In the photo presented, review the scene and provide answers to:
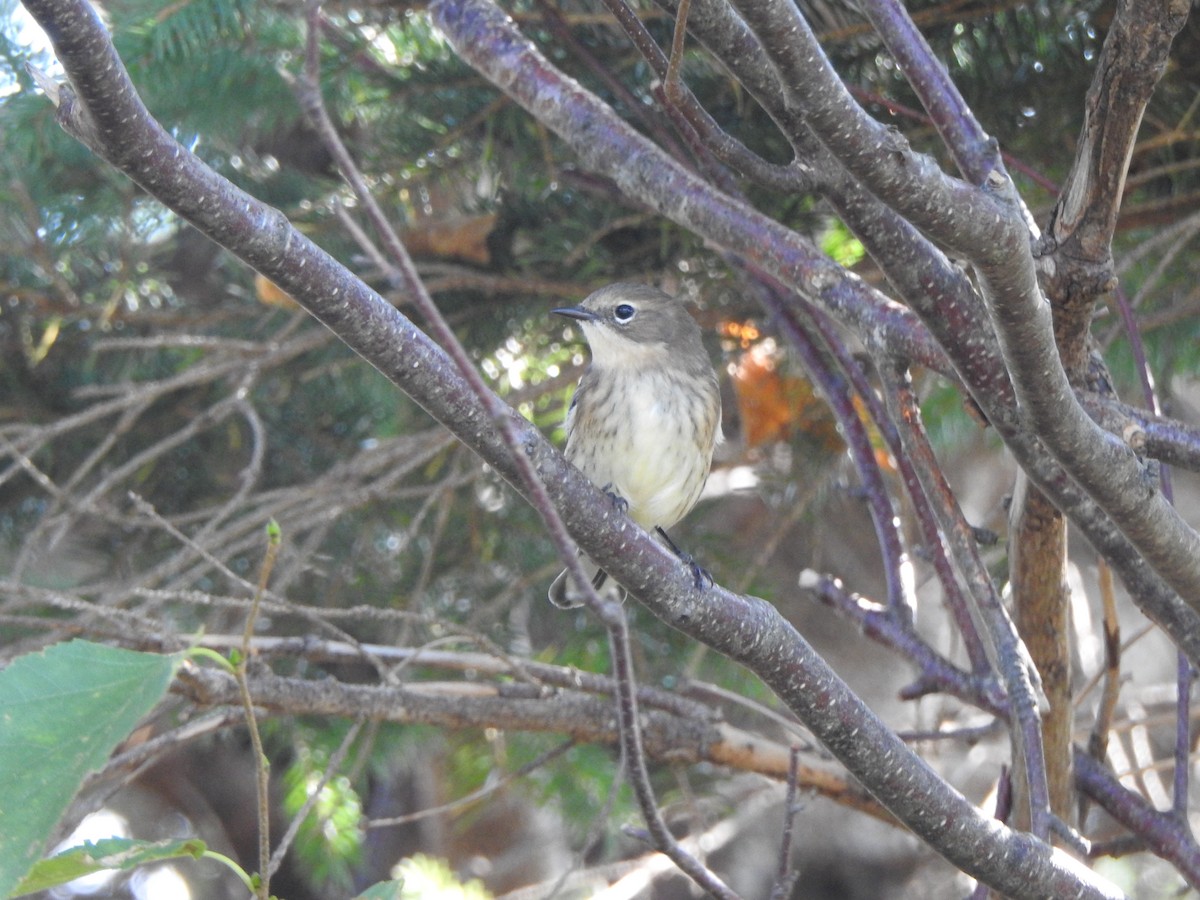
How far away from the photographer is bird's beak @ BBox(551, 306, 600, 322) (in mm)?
3533

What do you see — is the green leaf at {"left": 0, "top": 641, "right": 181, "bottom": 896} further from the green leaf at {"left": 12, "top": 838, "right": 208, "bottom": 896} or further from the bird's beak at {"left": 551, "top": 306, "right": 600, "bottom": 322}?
the bird's beak at {"left": 551, "top": 306, "right": 600, "bottom": 322}

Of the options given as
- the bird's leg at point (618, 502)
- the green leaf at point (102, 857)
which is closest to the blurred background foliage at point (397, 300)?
the bird's leg at point (618, 502)

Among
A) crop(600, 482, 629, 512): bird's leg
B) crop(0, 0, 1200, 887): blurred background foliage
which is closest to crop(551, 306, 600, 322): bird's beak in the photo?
crop(0, 0, 1200, 887): blurred background foliage

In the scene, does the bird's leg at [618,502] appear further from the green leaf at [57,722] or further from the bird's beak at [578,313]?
the green leaf at [57,722]

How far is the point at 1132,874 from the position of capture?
188 inches

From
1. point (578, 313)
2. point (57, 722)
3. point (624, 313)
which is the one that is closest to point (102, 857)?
point (57, 722)

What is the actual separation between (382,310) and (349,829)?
2558 millimetres

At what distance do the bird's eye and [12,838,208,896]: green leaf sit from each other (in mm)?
2397

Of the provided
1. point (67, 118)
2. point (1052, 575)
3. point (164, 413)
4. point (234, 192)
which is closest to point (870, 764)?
point (1052, 575)

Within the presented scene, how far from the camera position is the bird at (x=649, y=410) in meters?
3.71

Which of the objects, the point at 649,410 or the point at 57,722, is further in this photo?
the point at 649,410

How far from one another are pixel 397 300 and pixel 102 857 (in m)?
2.46

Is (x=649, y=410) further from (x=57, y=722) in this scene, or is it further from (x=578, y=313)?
(x=57, y=722)

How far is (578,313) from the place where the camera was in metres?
3.57
